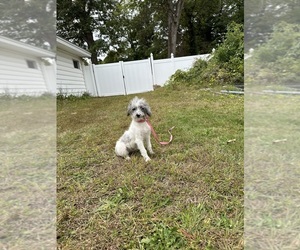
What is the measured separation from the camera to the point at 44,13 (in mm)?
2682

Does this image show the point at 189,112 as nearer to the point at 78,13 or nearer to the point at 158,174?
the point at 158,174

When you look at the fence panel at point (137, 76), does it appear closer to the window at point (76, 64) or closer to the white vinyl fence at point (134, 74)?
the white vinyl fence at point (134, 74)

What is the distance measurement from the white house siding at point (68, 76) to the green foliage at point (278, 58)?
24.4ft

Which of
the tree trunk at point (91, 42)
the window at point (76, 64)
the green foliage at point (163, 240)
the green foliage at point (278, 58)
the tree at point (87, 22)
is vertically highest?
the tree at point (87, 22)

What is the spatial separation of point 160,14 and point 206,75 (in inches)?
410

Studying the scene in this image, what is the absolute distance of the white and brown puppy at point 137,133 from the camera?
2.38m

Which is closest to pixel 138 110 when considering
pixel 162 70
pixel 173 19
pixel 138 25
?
pixel 162 70

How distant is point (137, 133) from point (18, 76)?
4.12 metres

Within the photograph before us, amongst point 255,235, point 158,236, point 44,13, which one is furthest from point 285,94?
point 44,13

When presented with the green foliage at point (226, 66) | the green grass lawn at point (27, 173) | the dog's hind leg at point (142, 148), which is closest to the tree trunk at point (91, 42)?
the green foliage at point (226, 66)

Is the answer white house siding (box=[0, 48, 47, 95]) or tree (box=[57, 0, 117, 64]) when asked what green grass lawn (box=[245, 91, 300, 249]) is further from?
tree (box=[57, 0, 117, 64])

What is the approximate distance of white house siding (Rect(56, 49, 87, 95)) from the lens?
352 inches

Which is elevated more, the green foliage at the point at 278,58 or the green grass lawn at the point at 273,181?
the green foliage at the point at 278,58

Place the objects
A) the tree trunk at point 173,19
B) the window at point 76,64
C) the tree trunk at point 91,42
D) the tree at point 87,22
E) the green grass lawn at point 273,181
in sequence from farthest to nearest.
A: the tree trunk at point 91,42 → the tree trunk at point 173,19 → the tree at point 87,22 → the window at point 76,64 → the green grass lawn at point 273,181
